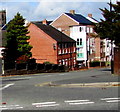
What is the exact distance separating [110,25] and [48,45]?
3321 centimetres

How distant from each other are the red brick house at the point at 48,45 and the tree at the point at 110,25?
97.6ft

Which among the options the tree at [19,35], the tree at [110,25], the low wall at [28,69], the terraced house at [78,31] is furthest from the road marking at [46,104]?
the terraced house at [78,31]

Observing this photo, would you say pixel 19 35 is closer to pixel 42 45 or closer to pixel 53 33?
pixel 42 45

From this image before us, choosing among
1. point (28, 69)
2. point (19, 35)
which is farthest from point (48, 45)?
point (28, 69)

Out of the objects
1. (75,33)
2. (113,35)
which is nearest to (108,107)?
(113,35)

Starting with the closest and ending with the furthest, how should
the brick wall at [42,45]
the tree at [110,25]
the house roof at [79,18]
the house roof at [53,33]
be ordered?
1. the tree at [110,25]
2. the brick wall at [42,45]
3. the house roof at [53,33]
4. the house roof at [79,18]

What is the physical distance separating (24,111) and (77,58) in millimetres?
67442

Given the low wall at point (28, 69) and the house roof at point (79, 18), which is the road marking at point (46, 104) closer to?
the low wall at point (28, 69)

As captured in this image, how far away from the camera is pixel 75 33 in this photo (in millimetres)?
74062

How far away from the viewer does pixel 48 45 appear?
2495 inches

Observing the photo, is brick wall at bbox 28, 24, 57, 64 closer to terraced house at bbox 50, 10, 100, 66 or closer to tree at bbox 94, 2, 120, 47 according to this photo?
terraced house at bbox 50, 10, 100, 66

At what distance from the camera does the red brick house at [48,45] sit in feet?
205

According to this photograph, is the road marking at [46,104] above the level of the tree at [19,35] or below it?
below

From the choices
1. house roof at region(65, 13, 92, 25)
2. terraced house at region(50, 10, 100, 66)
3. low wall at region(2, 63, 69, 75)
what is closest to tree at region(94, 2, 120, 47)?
low wall at region(2, 63, 69, 75)
